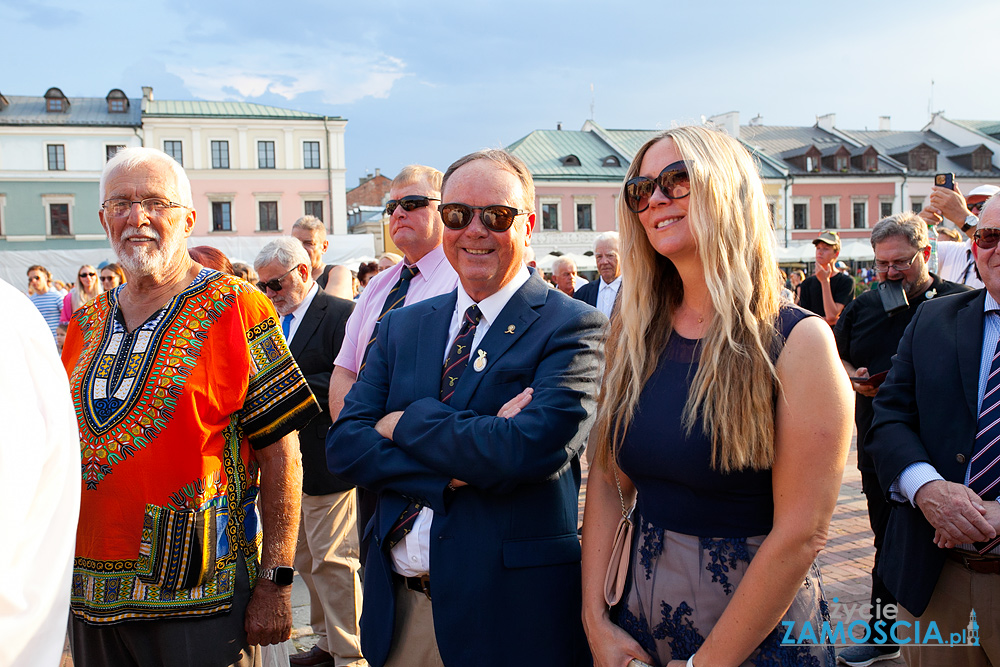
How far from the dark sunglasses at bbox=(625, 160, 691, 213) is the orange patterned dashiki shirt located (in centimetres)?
136

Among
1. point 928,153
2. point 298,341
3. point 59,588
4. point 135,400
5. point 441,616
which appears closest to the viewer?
point 59,588

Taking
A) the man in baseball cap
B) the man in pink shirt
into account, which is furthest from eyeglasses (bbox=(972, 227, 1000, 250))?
the man in baseball cap

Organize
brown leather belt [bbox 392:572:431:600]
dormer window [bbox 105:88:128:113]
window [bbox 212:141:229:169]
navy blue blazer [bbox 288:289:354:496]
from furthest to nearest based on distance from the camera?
dormer window [bbox 105:88:128:113], window [bbox 212:141:229:169], navy blue blazer [bbox 288:289:354:496], brown leather belt [bbox 392:572:431:600]

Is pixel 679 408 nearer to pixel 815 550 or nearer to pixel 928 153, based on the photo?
pixel 815 550

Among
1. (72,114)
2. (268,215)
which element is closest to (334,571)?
(268,215)

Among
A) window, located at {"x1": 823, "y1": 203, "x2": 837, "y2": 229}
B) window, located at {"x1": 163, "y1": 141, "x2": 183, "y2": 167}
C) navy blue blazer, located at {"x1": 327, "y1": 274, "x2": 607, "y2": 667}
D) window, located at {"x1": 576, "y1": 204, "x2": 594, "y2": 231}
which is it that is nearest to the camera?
navy blue blazer, located at {"x1": 327, "y1": 274, "x2": 607, "y2": 667}

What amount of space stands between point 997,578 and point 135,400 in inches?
112

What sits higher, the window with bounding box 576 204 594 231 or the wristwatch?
the window with bounding box 576 204 594 231

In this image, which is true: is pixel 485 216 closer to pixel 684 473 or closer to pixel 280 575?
pixel 684 473

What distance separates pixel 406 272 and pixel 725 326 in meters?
2.11

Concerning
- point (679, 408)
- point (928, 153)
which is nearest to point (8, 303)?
point (679, 408)

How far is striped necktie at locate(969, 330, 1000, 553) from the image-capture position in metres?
2.33

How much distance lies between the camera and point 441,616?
6.54 ft

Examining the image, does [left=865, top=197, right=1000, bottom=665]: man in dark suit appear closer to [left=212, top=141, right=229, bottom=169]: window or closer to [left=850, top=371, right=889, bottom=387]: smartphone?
[left=850, top=371, right=889, bottom=387]: smartphone
